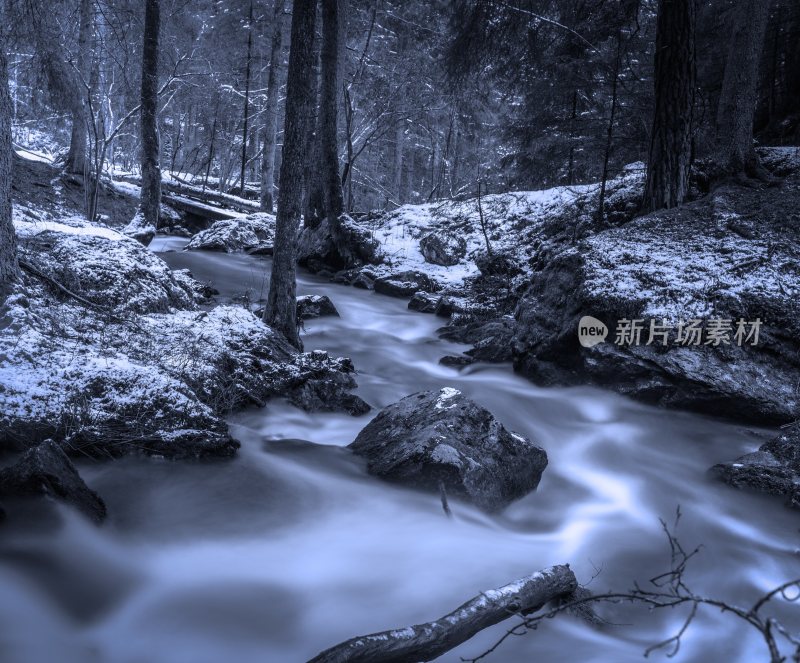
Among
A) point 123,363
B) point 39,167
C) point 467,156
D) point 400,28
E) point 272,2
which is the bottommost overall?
point 123,363

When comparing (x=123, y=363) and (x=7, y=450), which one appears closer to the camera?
(x=7, y=450)

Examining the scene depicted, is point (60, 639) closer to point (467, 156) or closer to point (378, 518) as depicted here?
point (378, 518)

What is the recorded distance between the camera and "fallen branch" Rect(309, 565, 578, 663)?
246cm

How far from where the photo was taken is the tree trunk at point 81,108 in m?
14.4

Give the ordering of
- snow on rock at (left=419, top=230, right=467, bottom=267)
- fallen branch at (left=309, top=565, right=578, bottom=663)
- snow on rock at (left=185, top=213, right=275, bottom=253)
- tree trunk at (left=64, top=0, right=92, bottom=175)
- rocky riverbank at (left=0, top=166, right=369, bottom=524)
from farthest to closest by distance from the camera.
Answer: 1. snow on rock at (left=185, top=213, right=275, bottom=253)
2. tree trunk at (left=64, top=0, right=92, bottom=175)
3. snow on rock at (left=419, top=230, right=467, bottom=267)
4. rocky riverbank at (left=0, top=166, right=369, bottom=524)
5. fallen branch at (left=309, top=565, right=578, bottom=663)

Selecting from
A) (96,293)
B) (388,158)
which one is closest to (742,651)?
(96,293)

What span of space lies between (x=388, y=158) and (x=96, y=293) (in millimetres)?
32592

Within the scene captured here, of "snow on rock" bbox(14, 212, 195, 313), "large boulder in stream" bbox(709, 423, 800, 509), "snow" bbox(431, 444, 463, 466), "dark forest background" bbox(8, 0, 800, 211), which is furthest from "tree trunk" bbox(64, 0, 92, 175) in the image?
"large boulder in stream" bbox(709, 423, 800, 509)

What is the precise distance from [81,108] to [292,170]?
10765mm

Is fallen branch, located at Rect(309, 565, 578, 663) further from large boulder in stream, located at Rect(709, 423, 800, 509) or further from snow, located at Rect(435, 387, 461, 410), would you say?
large boulder in stream, located at Rect(709, 423, 800, 509)

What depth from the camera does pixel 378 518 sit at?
15.3 feet

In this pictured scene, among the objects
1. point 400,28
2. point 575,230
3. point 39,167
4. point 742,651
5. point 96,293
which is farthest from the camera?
point 400,28

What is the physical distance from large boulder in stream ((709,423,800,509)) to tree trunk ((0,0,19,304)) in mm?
6488

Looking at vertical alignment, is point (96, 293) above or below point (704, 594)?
above
